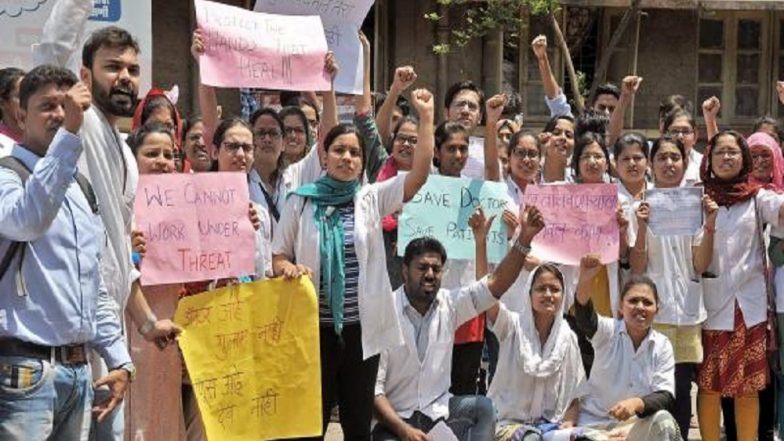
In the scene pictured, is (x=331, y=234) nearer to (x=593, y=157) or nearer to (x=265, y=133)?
(x=265, y=133)

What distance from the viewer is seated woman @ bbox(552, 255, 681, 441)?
6133mm

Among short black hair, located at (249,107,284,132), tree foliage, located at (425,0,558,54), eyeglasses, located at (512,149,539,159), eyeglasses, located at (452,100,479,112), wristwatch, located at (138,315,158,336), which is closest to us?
wristwatch, located at (138,315,158,336)

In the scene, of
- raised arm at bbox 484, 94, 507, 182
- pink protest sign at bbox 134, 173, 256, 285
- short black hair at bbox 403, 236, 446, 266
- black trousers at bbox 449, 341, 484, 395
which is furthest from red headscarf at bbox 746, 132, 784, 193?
A: pink protest sign at bbox 134, 173, 256, 285

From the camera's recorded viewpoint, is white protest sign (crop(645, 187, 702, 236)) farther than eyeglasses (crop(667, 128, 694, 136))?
No

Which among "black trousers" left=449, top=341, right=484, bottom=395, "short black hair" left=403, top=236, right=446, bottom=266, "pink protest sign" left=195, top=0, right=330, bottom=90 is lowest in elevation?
"black trousers" left=449, top=341, right=484, bottom=395

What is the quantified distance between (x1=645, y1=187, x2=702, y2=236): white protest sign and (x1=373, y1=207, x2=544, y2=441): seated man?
111 centimetres

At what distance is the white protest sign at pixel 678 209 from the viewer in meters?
6.42

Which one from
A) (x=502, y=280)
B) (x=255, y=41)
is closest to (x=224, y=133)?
(x=255, y=41)

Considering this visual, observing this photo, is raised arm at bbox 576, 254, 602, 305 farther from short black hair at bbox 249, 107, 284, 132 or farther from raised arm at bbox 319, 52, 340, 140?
short black hair at bbox 249, 107, 284, 132

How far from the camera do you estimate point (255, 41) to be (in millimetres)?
6102

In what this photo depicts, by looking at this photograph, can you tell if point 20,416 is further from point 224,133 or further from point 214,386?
point 224,133

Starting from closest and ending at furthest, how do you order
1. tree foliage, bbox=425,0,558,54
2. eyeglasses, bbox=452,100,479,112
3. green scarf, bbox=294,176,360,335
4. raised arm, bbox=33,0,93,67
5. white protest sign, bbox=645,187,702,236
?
1. raised arm, bbox=33,0,93,67
2. green scarf, bbox=294,176,360,335
3. white protest sign, bbox=645,187,702,236
4. eyeglasses, bbox=452,100,479,112
5. tree foliage, bbox=425,0,558,54

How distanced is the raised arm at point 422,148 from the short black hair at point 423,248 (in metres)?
0.31

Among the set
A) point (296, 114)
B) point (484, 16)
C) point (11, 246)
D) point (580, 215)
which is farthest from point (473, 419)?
point (484, 16)
